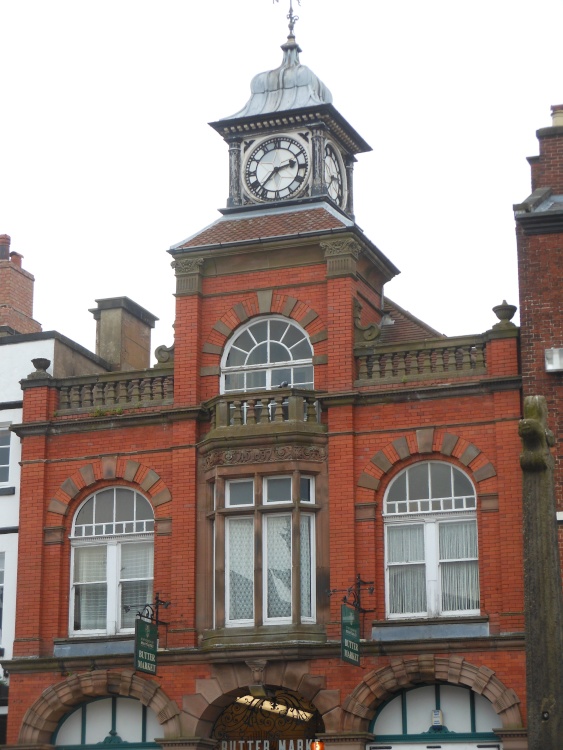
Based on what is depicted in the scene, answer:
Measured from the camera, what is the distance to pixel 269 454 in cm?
2908

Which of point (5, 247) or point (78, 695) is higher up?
point (5, 247)

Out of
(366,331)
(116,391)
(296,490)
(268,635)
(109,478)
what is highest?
(366,331)

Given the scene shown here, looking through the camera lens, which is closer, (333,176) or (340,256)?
(340,256)

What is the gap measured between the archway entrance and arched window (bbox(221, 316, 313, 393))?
247 inches

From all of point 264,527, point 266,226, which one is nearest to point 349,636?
point 264,527

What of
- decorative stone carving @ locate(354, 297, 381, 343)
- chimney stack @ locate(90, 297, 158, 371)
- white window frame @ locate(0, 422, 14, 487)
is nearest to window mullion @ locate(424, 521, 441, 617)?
decorative stone carving @ locate(354, 297, 381, 343)

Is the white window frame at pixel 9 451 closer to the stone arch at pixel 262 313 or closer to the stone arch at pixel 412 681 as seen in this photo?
the stone arch at pixel 262 313

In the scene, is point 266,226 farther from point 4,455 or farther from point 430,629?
point 430,629

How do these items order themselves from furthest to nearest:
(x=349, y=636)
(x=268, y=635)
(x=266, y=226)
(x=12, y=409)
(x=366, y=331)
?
(x=12, y=409) < (x=266, y=226) < (x=366, y=331) < (x=268, y=635) < (x=349, y=636)

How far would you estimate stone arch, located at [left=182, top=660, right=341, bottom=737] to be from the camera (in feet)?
91.2

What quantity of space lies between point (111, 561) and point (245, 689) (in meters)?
4.07

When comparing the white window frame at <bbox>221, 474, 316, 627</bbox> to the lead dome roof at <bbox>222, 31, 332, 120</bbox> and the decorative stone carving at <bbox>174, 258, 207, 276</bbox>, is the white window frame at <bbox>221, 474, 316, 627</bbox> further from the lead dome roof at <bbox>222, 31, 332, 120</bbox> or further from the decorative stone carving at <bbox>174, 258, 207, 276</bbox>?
the lead dome roof at <bbox>222, 31, 332, 120</bbox>

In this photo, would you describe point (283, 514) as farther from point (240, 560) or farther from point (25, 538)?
point (25, 538)

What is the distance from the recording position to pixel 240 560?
2902 centimetres
